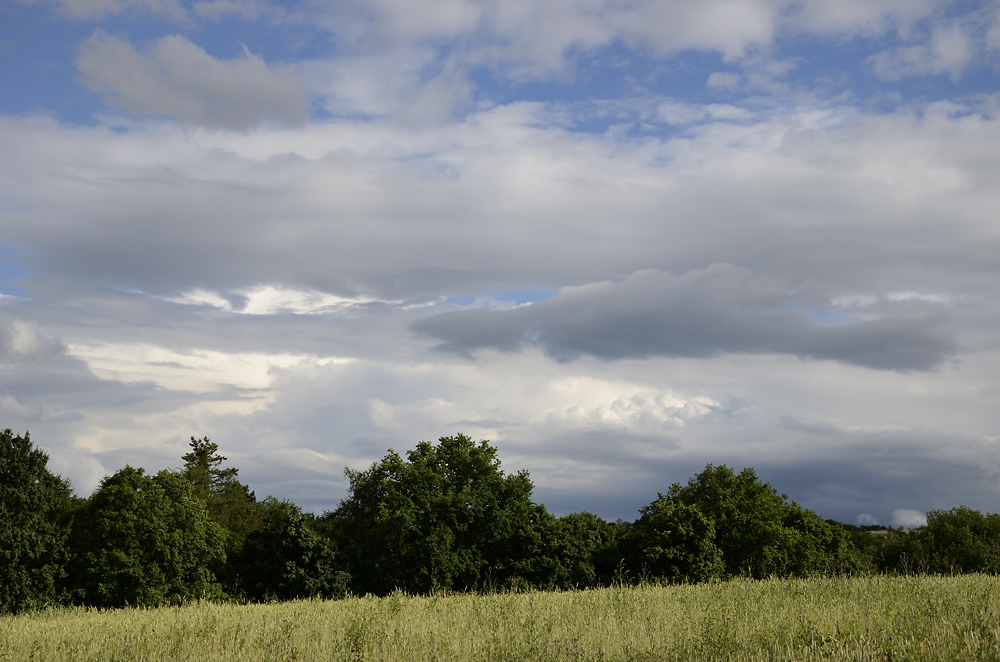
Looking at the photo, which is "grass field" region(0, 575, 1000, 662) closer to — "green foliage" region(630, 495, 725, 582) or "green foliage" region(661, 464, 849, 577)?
"green foliage" region(630, 495, 725, 582)

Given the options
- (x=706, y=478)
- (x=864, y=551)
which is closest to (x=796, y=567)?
(x=706, y=478)

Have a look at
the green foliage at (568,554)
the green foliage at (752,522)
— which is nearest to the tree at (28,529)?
the green foliage at (568,554)

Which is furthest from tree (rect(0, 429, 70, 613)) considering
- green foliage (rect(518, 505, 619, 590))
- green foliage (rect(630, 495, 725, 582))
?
green foliage (rect(630, 495, 725, 582))

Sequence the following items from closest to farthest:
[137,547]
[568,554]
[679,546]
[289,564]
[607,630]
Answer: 1. [607,630]
2. [137,547]
3. [289,564]
4. [679,546]
5. [568,554]

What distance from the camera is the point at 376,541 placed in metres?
58.7

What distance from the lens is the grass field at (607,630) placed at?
1102cm

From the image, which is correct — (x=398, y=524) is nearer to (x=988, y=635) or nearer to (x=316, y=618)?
(x=316, y=618)

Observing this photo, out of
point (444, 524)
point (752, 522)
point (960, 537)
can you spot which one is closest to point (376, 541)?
point (444, 524)

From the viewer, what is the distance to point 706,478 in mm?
68625

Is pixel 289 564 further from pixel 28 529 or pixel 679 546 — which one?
pixel 679 546

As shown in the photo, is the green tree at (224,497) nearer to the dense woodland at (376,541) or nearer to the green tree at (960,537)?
the dense woodland at (376,541)

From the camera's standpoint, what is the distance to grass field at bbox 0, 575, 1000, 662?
11.0m

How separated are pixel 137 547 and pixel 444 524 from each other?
21.7 metres

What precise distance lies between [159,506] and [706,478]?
46.6 metres
